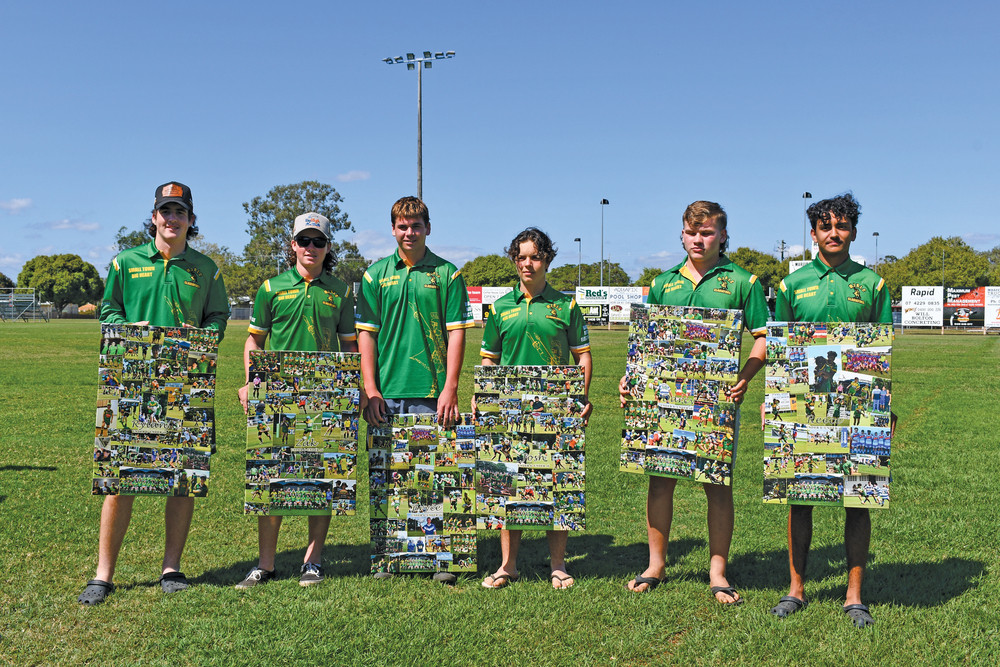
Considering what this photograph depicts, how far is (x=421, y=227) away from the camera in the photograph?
467 centimetres

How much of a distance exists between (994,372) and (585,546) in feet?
68.5

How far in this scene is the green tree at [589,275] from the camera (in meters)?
120

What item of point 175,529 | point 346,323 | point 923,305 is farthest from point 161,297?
point 923,305

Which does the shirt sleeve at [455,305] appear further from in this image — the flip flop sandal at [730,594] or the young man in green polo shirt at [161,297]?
the flip flop sandal at [730,594]

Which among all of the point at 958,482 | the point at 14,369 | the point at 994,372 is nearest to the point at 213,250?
the point at 14,369

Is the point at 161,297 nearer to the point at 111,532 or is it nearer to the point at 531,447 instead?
the point at 111,532

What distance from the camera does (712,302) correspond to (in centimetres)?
441

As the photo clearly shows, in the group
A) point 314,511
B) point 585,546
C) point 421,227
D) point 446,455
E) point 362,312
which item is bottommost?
point 585,546

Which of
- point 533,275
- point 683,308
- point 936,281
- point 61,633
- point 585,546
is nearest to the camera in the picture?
point 61,633

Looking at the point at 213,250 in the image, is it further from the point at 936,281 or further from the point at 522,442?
the point at 522,442

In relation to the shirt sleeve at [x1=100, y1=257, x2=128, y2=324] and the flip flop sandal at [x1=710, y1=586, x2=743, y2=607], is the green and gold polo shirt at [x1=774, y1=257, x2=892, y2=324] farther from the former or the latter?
the shirt sleeve at [x1=100, y1=257, x2=128, y2=324]

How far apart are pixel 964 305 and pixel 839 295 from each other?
2802 inches

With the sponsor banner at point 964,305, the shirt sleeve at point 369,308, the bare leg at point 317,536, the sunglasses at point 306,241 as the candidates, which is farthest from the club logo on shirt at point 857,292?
the sponsor banner at point 964,305

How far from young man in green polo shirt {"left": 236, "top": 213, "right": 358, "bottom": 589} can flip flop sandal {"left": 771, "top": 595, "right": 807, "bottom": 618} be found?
2.61m
